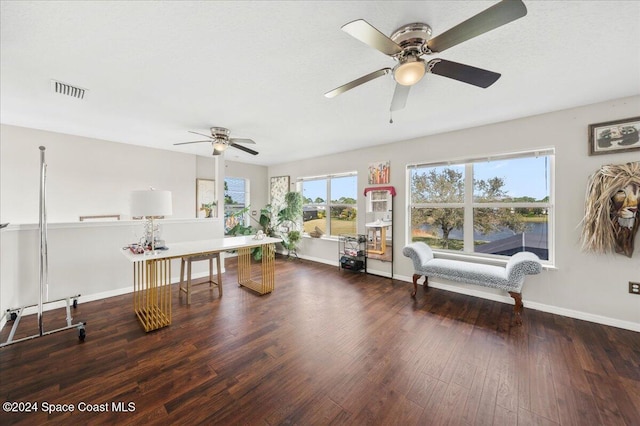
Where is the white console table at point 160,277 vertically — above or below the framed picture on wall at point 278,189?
below

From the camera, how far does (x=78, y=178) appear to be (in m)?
4.05

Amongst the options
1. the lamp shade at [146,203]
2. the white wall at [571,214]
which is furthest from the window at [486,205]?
the lamp shade at [146,203]

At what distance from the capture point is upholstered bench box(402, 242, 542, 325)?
9.02ft

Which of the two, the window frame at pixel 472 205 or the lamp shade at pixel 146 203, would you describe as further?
the window frame at pixel 472 205

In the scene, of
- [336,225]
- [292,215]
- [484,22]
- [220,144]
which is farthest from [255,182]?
[484,22]

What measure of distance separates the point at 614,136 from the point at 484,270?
2017 millimetres

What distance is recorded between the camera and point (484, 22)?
1.22 m

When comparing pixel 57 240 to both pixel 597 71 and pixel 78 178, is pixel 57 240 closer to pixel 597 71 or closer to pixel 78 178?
pixel 78 178

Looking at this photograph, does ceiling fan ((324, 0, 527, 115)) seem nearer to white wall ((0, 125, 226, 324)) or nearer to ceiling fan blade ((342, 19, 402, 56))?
ceiling fan blade ((342, 19, 402, 56))

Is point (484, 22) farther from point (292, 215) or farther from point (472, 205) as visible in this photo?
point (292, 215)

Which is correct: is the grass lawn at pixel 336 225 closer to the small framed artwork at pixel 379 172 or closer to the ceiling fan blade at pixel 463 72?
the small framed artwork at pixel 379 172

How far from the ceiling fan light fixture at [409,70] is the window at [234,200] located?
5136 mm

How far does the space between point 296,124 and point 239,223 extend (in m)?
3.89

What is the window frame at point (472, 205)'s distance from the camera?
3.05 m
